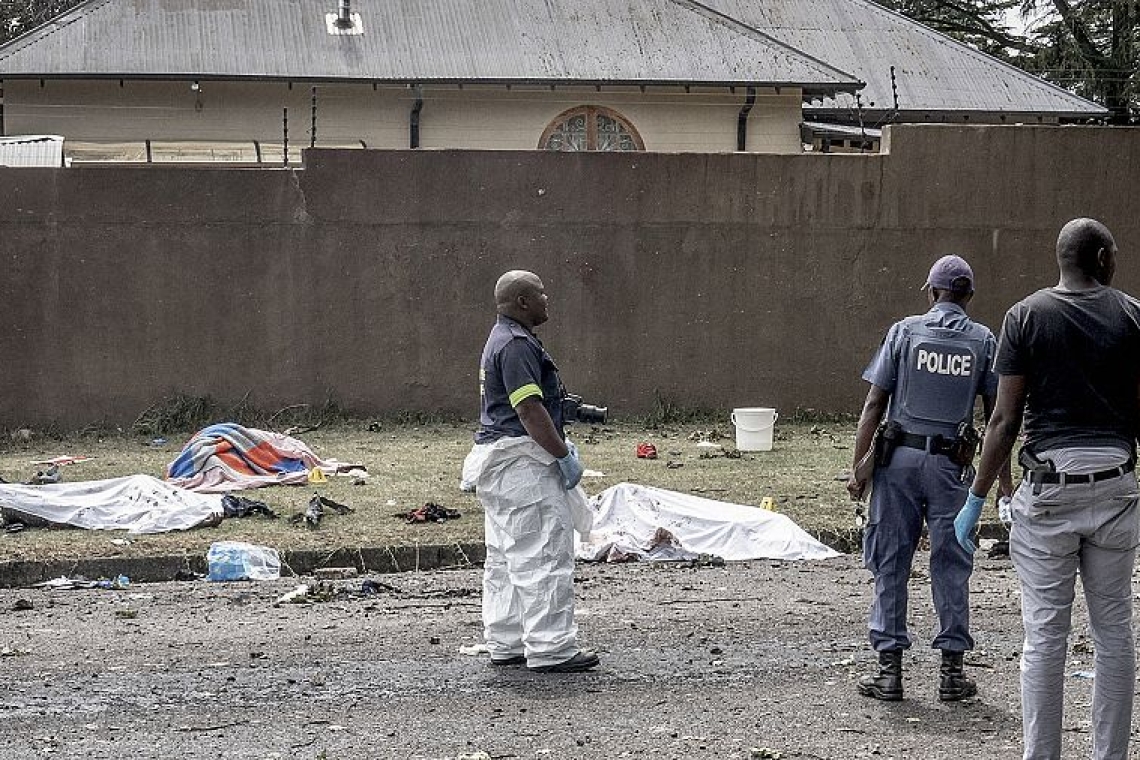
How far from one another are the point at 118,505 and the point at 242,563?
5.45 feet

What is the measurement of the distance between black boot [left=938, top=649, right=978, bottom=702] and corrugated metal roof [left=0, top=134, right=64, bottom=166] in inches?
558

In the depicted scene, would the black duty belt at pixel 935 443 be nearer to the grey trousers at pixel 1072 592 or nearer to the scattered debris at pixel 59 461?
the grey trousers at pixel 1072 592

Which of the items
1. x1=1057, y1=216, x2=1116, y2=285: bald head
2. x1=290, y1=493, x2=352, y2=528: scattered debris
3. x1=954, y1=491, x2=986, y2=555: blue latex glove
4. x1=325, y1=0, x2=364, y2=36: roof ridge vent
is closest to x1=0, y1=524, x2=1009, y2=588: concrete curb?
x1=290, y1=493, x2=352, y2=528: scattered debris

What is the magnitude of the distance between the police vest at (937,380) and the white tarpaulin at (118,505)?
5.64m

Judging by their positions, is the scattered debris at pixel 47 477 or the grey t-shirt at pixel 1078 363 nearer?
the grey t-shirt at pixel 1078 363

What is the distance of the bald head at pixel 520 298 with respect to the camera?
7723mm

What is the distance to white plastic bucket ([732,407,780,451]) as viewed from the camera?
14.8 meters

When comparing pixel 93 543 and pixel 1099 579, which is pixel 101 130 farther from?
pixel 1099 579

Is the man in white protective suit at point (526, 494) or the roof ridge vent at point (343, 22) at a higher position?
the roof ridge vent at point (343, 22)

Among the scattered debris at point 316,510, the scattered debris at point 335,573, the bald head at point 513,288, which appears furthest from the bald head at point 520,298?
the scattered debris at point 316,510

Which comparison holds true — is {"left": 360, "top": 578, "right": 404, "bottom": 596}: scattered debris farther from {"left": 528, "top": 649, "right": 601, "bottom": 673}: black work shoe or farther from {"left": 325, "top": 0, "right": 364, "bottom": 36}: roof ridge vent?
{"left": 325, "top": 0, "right": 364, "bottom": 36}: roof ridge vent

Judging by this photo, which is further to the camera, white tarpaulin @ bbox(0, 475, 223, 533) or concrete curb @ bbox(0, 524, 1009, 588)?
white tarpaulin @ bbox(0, 475, 223, 533)

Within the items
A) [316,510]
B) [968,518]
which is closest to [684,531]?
[316,510]

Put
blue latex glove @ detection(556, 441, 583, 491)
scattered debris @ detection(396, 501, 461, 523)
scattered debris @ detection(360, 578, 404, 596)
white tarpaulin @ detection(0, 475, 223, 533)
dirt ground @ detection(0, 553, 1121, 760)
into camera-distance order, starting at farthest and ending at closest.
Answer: scattered debris @ detection(396, 501, 461, 523), white tarpaulin @ detection(0, 475, 223, 533), scattered debris @ detection(360, 578, 404, 596), blue latex glove @ detection(556, 441, 583, 491), dirt ground @ detection(0, 553, 1121, 760)
